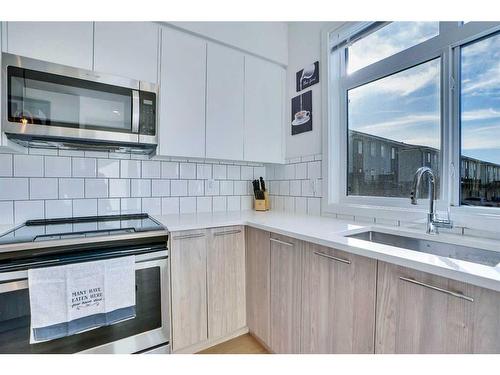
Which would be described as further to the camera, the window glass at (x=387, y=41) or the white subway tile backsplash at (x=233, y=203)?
the white subway tile backsplash at (x=233, y=203)

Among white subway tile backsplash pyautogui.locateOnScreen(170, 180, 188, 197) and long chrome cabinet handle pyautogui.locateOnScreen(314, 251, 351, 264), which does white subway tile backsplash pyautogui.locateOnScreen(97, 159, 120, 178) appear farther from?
long chrome cabinet handle pyautogui.locateOnScreen(314, 251, 351, 264)

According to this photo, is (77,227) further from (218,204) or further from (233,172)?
(233,172)

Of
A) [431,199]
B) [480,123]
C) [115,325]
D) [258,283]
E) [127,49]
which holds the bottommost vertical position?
[115,325]

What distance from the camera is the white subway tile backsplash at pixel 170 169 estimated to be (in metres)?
1.97

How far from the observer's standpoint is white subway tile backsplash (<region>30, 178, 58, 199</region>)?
157 centimetres

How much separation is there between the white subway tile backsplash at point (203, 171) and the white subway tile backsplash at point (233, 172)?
19 centimetres

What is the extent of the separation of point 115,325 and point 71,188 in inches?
37.6

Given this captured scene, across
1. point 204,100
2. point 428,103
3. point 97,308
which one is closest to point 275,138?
point 204,100

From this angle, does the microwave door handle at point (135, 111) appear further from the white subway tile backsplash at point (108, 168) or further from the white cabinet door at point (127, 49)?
the white subway tile backsplash at point (108, 168)

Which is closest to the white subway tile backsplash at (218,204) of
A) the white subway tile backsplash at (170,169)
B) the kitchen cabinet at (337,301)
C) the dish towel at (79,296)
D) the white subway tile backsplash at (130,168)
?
the white subway tile backsplash at (170,169)

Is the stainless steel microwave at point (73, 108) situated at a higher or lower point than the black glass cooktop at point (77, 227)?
higher

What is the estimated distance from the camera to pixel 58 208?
163 centimetres

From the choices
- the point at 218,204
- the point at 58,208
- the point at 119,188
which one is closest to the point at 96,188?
the point at 119,188

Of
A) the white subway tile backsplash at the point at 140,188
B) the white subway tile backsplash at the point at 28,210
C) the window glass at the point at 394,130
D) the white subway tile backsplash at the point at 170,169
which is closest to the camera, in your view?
the window glass at the point at 394,130
